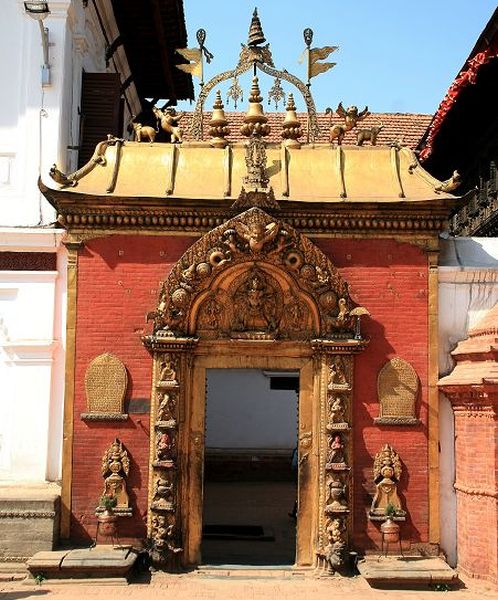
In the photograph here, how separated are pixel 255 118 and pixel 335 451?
4.41 metres

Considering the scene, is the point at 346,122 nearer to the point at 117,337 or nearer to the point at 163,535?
the point at 117,337

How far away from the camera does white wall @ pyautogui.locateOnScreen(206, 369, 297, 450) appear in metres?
19.5

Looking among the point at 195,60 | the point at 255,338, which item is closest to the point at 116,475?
the point at 255,338

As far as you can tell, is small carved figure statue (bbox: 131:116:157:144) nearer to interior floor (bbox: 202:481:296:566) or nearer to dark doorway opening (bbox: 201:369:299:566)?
interior floor (bbox: 202:481:296:566)

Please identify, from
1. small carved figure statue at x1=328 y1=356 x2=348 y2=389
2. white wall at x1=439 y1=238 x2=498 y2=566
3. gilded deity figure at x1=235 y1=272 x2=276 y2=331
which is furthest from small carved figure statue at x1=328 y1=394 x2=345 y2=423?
white wall at x1=439 y1=238 x2=498 y2=566

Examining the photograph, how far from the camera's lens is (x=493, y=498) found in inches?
333

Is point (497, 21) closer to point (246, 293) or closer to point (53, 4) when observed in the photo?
point (246, 293)

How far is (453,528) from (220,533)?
408cm

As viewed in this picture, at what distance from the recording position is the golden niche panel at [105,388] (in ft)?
30.1

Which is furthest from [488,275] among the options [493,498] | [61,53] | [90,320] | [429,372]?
[61,53]

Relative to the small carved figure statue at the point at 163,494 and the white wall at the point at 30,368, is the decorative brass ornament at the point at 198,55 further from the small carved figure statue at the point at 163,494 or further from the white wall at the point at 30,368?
the small carved figure statue at the point at 163,494

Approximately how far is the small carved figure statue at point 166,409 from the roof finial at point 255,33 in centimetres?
540

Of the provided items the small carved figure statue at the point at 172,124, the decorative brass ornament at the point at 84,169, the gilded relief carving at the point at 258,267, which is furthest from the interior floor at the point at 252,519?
the small carved figure statue at the point at 172,124

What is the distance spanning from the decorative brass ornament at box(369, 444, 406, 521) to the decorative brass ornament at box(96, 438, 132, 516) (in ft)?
9.49
